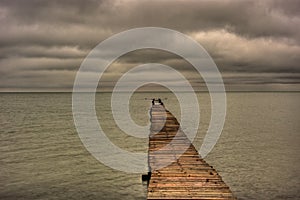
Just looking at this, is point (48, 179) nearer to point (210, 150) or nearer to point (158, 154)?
point (158, 154)

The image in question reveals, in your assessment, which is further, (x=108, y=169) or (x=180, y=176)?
(x=108, y=169)

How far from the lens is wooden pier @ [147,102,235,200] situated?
11.4m

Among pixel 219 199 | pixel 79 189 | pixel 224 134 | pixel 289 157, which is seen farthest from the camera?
pixel 224 134

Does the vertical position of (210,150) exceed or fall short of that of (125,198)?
it exceeds it

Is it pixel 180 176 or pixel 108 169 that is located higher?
pixel 108 169

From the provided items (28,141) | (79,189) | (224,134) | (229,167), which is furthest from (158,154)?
(224,134)

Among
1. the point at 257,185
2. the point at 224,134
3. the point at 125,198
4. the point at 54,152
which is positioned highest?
the point at 224,134

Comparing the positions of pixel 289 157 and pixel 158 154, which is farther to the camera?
pixel 289 157

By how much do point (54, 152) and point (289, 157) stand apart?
65.4 ft

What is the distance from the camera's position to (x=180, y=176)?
1380cm

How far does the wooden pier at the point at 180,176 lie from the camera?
11383mm

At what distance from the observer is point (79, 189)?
1930cm

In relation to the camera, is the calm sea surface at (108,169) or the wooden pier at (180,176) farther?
the calm sea surface at (108,169)

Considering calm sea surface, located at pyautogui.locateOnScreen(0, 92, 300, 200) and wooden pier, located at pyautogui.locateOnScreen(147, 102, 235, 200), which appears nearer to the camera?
wooden pier, located at pyautogui.locateOnScreen(147, 102, 235, 200)
